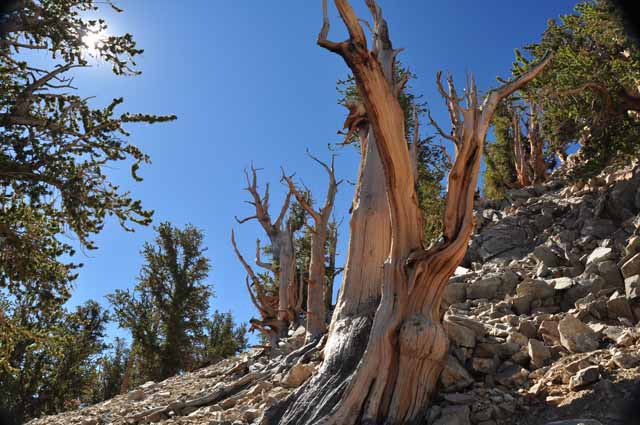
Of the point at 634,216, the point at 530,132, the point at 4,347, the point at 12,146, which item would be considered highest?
the point at 530,132

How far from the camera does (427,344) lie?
4.21 metres

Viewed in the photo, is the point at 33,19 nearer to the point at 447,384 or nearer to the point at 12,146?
the point at 12,146

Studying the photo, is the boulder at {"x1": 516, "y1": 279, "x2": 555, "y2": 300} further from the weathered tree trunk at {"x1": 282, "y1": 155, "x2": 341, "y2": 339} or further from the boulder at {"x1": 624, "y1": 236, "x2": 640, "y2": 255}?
the weathered tree trunk at {"x1": 282, "y1": 155, "x2": 341, "y2": 339}

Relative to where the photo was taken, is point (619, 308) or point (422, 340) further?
point (619, 308)

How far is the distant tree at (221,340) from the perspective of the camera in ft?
56.4

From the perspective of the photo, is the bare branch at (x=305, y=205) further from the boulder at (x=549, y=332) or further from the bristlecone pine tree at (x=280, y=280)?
the boulder at (x=549, y=332)

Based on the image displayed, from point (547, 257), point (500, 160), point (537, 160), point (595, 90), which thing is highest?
point (500, 160)

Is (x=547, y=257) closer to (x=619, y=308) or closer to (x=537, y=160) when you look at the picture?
(x=619, y=308)

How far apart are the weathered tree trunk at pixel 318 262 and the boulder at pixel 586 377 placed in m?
4.43

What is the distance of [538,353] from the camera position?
15.2 feet

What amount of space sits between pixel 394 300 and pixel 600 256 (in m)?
3.41

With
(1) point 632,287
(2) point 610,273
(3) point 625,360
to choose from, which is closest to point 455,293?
(2) point 610,273

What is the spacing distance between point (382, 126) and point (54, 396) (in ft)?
Result: 45.4

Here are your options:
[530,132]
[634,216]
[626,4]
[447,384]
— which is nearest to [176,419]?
[447,384]
